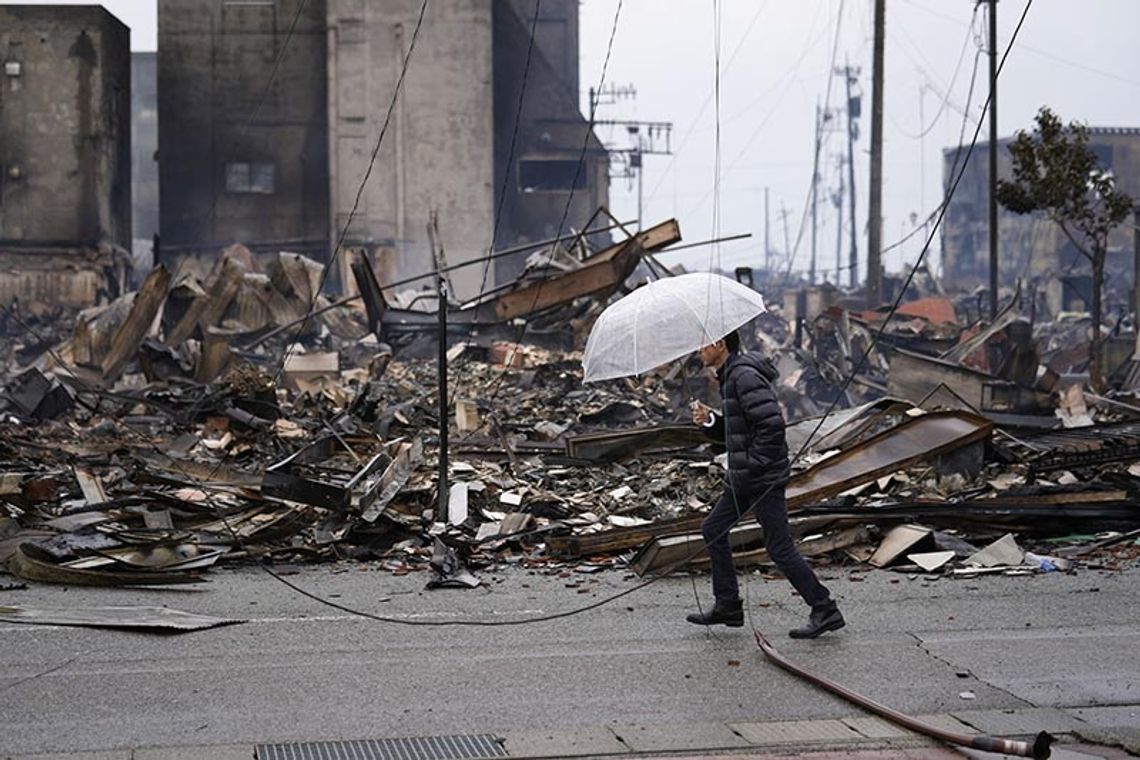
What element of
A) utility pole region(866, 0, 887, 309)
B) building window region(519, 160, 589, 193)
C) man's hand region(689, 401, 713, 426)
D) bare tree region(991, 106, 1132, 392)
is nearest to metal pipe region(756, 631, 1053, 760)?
man's hand region(689, 401, 713, 426)

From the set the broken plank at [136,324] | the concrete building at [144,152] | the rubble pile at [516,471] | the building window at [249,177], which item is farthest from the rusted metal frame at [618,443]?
the concrete building at [144,152]

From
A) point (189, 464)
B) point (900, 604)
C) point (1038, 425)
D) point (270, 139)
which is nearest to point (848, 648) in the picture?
point (900, 604)

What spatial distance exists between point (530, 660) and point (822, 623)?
5.26ft

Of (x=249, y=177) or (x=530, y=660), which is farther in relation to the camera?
(x=249, y=177)

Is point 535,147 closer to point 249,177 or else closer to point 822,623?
point 249,177

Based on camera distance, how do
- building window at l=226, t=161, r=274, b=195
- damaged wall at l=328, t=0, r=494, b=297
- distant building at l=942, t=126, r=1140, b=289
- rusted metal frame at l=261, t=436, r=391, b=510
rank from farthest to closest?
distant building at l=942, t=126, r=1140, b=289 < building window at l=226, t=161, r=274, b=195 < damaged wall at l=328, t=0, r=494, b=297 < rusted metal frame at l=261, t=436, r=391, b=510

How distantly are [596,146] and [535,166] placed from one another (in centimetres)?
396

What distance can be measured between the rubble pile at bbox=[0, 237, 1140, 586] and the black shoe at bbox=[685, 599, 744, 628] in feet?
5.26

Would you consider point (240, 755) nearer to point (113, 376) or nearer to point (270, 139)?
point (113, 376)

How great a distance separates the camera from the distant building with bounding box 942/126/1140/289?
233 ft

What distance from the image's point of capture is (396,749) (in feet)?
19.2

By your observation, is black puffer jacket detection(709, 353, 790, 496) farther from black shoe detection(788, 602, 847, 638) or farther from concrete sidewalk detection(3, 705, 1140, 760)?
concrete sidewalk detection(3, 705, 1140, 760)

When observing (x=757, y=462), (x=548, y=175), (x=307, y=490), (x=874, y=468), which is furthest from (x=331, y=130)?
(x=757, y=462)

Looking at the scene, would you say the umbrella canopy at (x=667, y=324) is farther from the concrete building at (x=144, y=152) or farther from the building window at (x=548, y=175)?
the concrete building at (x=144, y=152)
